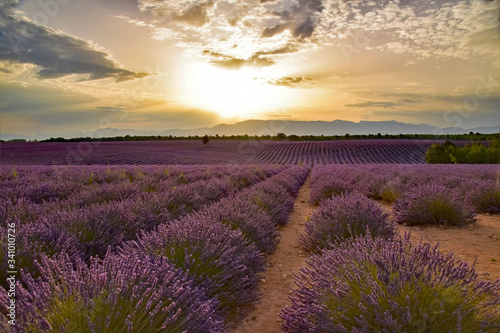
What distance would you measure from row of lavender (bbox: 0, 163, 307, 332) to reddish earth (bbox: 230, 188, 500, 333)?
22 centimetres

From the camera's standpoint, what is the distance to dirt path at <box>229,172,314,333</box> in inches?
102

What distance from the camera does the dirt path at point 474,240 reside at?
12.1ft

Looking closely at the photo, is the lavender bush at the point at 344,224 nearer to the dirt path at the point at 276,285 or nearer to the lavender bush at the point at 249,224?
the dirt path at the point at 276,285

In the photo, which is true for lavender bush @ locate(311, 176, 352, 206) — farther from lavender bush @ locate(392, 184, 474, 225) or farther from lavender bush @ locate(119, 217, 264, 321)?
lavender bush @ locate(119, 217, 264, 321)

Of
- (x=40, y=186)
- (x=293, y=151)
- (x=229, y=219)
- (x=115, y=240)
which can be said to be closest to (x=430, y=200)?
(x=229, y=219)

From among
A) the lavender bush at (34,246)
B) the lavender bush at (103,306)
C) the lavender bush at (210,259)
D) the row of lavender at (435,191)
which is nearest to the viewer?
the lavender bush at (103,306)

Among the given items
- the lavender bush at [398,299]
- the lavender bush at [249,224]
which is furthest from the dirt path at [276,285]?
the lavender bush at [398,299]

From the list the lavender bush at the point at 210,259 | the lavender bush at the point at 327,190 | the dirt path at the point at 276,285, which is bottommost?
the dirt path at the point at 276,285

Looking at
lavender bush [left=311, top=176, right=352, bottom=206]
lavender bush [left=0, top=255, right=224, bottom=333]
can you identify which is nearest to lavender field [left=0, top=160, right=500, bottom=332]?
lavender bush [left=0, top=255, right=224, bottom=333]

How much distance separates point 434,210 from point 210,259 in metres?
5.06

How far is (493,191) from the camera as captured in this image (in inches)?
279

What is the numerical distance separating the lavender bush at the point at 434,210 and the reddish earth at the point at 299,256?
0.74ft

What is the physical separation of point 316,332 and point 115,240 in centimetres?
278

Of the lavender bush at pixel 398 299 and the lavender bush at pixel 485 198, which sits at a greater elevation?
the lavender bush at pixel 398 299
